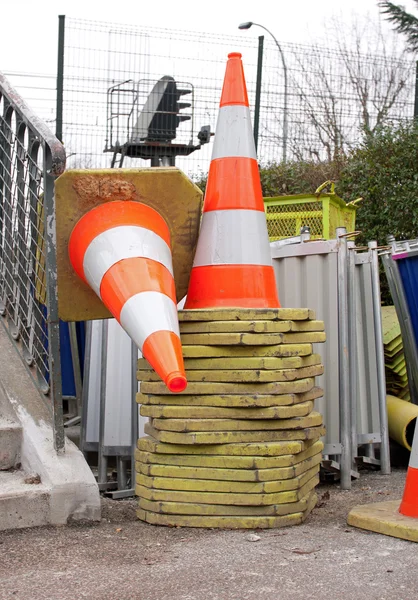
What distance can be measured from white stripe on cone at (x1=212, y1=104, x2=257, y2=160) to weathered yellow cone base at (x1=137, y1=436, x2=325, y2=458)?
1.51 meters

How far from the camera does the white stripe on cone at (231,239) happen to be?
165 inches

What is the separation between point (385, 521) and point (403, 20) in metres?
23.3

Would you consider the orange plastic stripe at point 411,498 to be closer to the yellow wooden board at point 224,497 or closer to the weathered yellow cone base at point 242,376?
the yellow wooden board at point 224,497

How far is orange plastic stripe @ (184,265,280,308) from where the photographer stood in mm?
4141

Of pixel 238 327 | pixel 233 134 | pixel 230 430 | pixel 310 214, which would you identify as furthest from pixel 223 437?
pixel 310 214

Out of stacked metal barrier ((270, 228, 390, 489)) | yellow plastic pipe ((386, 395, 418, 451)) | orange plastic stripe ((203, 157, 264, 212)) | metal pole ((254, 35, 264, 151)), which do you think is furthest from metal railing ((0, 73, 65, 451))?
metal pole ((254, 35, 264, 151))

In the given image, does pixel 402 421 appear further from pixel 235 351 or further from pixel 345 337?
pixel 235 351

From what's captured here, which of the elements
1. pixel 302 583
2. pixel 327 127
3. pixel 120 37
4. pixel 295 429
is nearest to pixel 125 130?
pixel 120 37

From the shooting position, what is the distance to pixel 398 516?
12.2ft

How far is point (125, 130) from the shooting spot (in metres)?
11.6

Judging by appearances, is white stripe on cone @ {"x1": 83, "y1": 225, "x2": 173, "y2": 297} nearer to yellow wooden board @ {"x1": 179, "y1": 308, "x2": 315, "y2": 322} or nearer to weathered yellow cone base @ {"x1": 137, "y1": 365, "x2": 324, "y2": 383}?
yellow wooden board @ {"x1": 179, "y1": 308, "x2": 315, "y2": 322}

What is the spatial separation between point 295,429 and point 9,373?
65.3 inches

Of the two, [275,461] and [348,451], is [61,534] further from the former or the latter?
[348,451]

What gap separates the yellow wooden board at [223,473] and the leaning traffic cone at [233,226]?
33.7 inches
